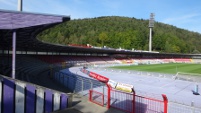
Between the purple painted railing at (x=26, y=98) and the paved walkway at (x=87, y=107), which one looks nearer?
the purple painted railing at (x=26, y=98)

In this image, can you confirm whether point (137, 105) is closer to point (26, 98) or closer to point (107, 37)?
point (26, 98)

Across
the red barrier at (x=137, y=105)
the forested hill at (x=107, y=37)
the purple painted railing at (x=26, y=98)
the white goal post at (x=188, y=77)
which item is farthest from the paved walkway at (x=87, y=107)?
the forested hill at (x=107, y=37)

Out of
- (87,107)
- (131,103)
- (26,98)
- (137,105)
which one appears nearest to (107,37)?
(137,105)

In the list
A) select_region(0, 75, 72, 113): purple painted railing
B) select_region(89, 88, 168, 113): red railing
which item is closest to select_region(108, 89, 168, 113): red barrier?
select_region(89, 88, 168, 113): red railing

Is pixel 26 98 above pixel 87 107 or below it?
above

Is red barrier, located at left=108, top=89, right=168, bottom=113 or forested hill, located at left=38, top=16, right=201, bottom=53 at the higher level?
forested hill, located at left=38, top=16, right=201, bottom=53

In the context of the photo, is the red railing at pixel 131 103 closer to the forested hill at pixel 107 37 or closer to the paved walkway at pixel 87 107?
the paved walkway at pixel 87 107

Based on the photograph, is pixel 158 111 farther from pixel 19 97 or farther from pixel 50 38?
pixel 50 38

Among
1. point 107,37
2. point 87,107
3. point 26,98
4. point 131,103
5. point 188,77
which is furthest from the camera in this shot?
point 107,37

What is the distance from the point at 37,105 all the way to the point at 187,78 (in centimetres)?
2250

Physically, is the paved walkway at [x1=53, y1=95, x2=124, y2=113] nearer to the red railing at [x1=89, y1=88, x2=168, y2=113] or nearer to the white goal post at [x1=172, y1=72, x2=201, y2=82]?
the red railing at [x1=89, y1=88, x2=168, y2=113]

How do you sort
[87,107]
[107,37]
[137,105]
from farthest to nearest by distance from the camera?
1. [107,37]
2. [137,105]
3. [87,107]

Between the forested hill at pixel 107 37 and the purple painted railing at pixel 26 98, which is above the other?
the forested hill at pixel 107 37

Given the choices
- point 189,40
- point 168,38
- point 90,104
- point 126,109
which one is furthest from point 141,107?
point 189,40
